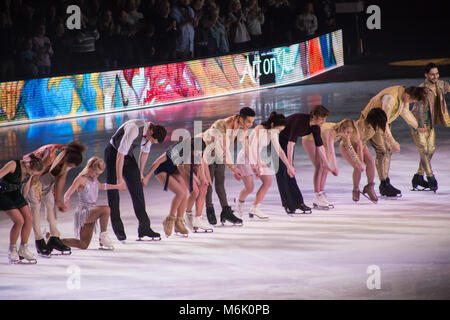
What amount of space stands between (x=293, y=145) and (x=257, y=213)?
95 cm

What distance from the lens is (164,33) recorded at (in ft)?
69.0

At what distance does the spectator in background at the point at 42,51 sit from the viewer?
62.3 ft

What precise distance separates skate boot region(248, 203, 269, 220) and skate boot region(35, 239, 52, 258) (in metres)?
2.65

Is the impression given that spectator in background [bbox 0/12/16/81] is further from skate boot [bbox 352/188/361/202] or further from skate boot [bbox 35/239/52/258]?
skate boot [bbox 35/239/52/258]

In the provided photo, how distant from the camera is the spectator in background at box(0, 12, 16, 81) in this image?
18.8 m

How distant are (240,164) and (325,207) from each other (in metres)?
1.26

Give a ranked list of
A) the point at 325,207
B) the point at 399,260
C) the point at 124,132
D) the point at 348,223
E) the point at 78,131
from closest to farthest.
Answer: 1. the point at 399,260
2. the point at 124,132
3. the point at 348,223
4. the point at 325,207
5. the point at 78,131

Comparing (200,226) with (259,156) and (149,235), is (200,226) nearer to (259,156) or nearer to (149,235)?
(149,235)

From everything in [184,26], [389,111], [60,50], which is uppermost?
[184,26]

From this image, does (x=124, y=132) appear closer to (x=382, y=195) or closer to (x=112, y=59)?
(x=382, y=195)

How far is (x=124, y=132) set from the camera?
9617 millimetres

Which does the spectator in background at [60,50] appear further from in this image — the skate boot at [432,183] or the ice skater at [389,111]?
the skate boot at [432,183]

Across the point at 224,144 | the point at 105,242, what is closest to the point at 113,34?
the point at 224,144

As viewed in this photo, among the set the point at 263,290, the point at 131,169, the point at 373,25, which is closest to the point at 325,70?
the point at 373,25
